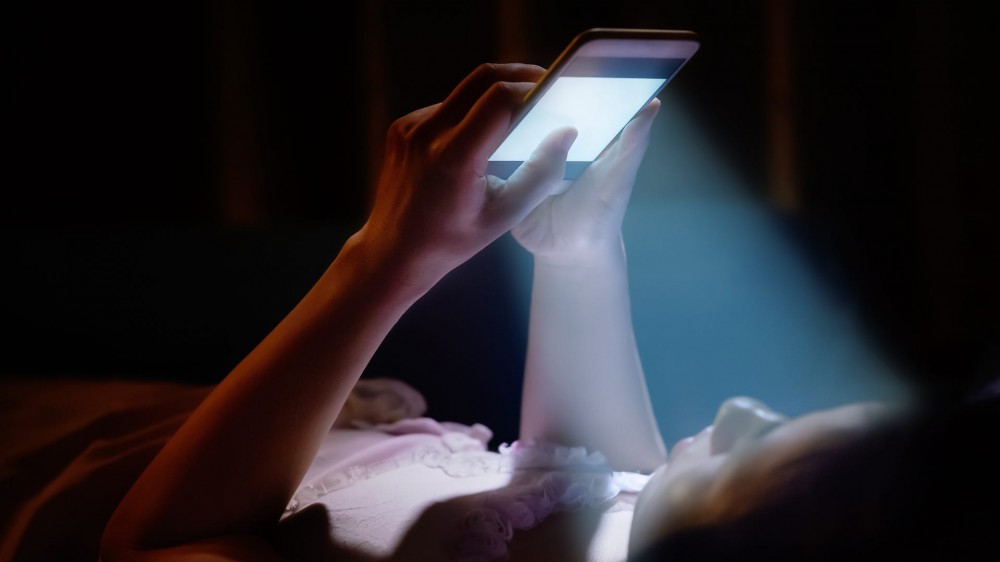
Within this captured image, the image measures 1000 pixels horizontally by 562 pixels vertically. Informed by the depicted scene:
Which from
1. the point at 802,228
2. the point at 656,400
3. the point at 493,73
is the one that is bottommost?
the point at 656,400

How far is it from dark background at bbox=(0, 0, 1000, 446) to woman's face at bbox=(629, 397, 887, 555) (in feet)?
4.11

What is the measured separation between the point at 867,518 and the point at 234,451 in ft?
1.54

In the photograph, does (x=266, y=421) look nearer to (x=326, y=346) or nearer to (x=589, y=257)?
(x=326, y=346)

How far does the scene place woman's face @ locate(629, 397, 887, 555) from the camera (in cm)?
46

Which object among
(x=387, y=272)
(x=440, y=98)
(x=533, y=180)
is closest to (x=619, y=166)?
(x=533, y=180)

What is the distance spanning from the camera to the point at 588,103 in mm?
643

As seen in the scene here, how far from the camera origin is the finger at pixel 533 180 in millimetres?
605

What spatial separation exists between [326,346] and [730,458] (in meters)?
0.33

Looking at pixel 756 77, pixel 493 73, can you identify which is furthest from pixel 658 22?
pixel 493 73

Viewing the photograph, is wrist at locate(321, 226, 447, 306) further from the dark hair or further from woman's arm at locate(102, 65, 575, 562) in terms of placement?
the dark hair

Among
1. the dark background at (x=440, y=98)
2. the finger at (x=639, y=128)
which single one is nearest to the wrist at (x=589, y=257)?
the finger at (x=639, y=128)

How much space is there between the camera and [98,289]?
54.7 inches

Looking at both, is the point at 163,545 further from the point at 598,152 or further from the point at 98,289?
the point at 98,289

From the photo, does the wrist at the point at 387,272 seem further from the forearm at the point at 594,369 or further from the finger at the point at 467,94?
the forearm at the point at 594,369
